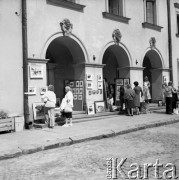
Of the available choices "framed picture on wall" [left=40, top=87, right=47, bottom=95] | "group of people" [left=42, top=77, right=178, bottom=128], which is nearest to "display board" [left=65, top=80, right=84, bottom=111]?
"group of people" [left=42, top=77, right=178, bottom=128]

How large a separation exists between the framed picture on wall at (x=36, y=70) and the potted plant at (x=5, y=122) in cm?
190

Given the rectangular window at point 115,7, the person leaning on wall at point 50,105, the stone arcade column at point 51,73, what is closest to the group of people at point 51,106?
the person leaning on wall at point 50,105

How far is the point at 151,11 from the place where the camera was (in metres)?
17.2

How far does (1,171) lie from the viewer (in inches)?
212

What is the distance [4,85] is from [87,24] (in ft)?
16.7

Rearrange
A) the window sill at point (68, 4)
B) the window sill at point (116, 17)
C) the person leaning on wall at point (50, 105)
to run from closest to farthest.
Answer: the person leaning on wall at point (50, 105) → the window sill at point (68, 4) → the window sill at point (116, 17)

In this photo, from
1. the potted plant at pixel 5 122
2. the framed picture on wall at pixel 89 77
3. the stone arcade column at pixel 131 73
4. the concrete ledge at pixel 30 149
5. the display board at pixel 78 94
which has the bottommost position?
the concrete ledge at pixel 30 149

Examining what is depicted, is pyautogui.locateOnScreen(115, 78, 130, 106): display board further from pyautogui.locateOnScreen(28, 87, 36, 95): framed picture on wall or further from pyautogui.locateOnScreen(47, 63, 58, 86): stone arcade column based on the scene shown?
pyautogui.locateOnScreen(28, 87, 36, 95): framed picture on wall

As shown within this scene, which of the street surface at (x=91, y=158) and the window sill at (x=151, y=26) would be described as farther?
the window sill at (x=151, y=26)

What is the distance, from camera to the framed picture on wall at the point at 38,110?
10430 mm

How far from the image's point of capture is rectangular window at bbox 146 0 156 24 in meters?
17.0

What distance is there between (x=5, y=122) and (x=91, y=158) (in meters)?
4.33

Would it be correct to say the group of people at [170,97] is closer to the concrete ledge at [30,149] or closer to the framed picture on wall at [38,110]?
the framed picture on wall at [38,110]

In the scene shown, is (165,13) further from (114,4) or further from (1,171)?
(1,171)
